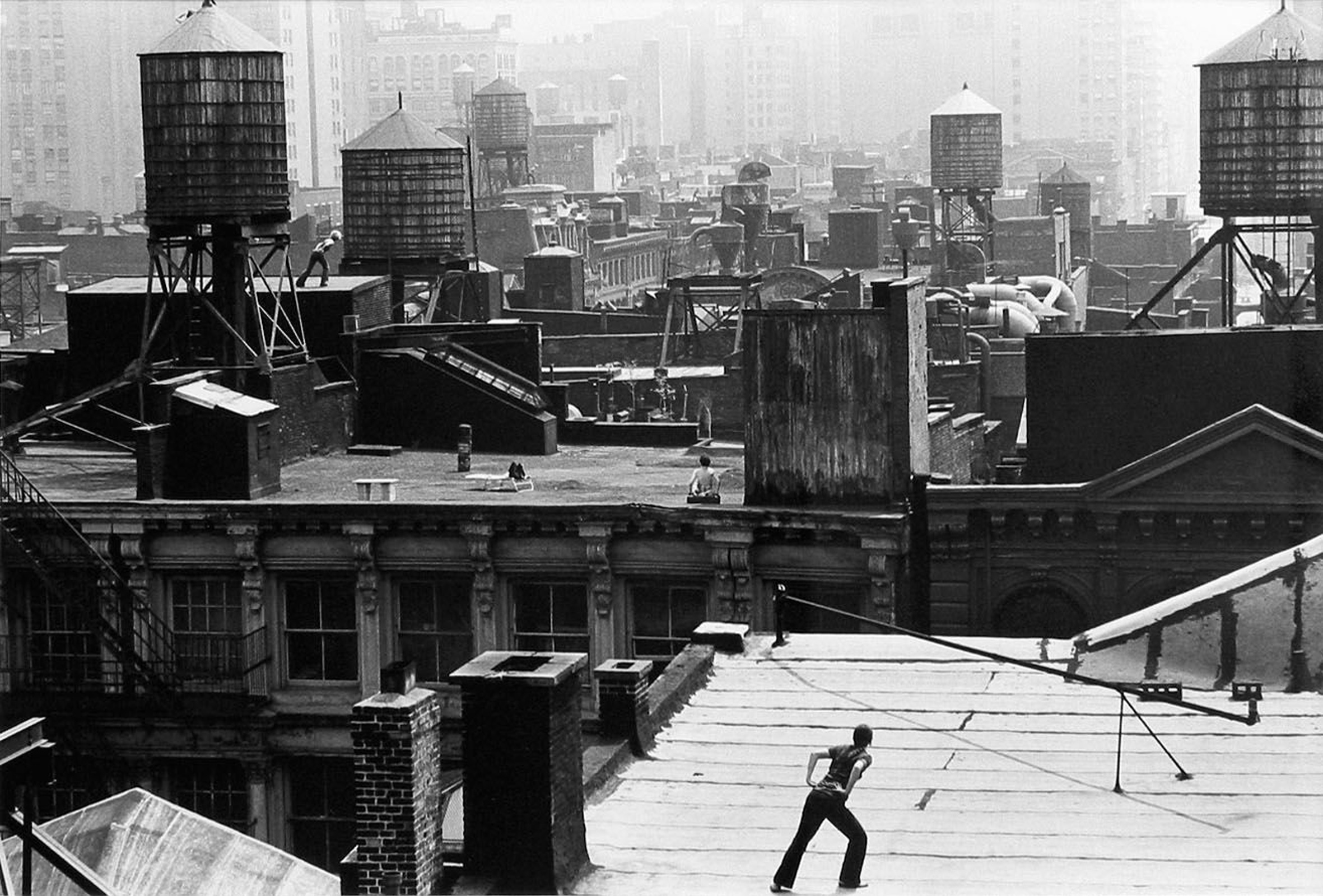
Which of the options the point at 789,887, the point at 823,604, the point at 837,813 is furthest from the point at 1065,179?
the point at 837,813

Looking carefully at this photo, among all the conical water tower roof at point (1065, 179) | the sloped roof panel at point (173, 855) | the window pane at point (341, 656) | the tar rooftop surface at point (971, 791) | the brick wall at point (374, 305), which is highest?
the conical water tower roof at point (1065, 179)

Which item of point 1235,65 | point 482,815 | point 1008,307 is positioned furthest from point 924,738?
point 1008,307

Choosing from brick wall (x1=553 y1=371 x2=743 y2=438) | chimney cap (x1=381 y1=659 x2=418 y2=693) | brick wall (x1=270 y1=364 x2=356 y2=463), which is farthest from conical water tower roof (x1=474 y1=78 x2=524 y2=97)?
chimney cap (x1=381 y1=659 x2=418 y2=693)

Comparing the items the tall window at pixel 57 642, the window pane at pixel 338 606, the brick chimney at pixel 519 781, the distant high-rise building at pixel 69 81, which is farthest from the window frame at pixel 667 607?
the distant high-rise building at pixel 69 81

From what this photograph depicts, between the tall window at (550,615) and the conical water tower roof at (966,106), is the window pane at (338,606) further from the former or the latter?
the conical water tower roof at (966,106)

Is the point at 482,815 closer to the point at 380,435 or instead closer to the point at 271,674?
the point at 271,674

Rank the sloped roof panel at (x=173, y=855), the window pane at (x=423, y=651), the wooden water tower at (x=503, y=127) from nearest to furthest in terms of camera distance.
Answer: the sloped roof panel at (x=173, y=855)
the window pane at (x=423, y=651)
the wooden water tower at (x=503, y=127)
